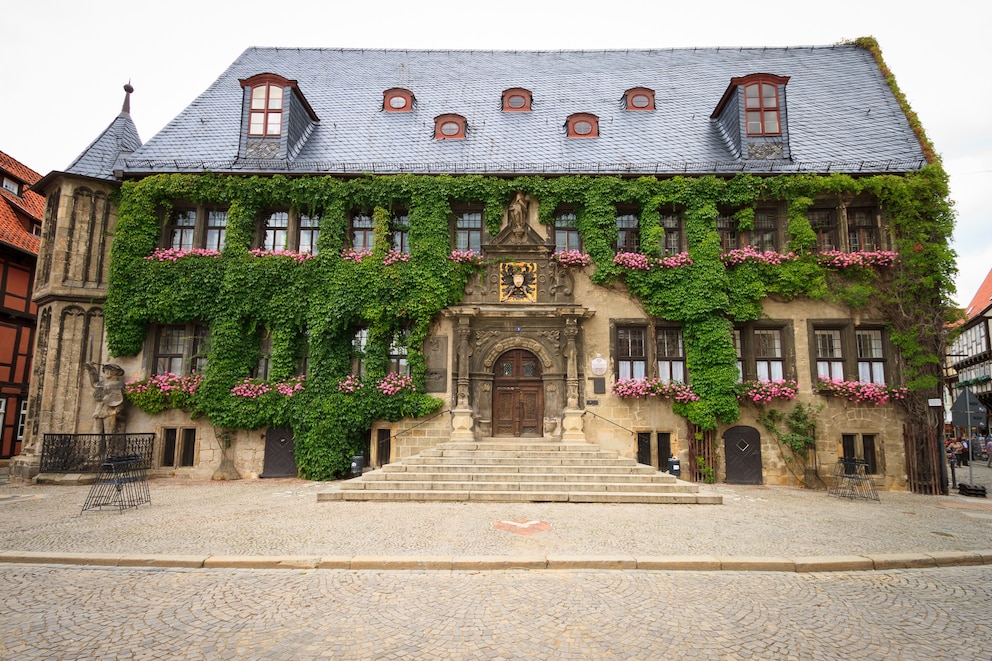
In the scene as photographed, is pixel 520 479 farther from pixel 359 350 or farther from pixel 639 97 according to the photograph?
pixel 639 97

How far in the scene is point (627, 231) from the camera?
17.2 meters

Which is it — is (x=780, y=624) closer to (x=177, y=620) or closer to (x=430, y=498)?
(x=177, y=620)

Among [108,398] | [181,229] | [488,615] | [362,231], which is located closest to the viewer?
[488,615]

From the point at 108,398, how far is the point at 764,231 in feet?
68.5

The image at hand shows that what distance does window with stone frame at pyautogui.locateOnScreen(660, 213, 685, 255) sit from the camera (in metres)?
17.1

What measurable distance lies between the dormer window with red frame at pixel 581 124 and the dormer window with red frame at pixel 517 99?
217 centimetres

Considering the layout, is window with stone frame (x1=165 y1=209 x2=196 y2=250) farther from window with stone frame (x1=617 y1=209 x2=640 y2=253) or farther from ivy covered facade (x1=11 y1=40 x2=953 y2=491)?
window with stone frame (x1=617 y1=209 x2=640 y2=253)

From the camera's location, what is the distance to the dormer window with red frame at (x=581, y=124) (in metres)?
19.4

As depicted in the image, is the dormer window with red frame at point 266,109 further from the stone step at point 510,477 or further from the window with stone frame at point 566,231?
the stone step at point 510,477

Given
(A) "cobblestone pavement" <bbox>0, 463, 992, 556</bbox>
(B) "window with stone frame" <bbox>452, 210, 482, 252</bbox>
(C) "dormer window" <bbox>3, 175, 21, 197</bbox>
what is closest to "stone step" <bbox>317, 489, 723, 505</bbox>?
(A) "cobblestone pavement" <bbox>0, 463, 992, 556</bbox>

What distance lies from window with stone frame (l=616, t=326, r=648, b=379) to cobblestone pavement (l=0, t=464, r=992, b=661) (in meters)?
6.91

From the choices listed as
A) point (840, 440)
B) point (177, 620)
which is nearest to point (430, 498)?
point (177, 620)

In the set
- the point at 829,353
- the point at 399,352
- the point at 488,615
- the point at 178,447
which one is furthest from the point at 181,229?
the point at 829,353

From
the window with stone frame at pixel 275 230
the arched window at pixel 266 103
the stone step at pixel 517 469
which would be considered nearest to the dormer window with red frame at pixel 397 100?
the arched window at pixel 266 103
